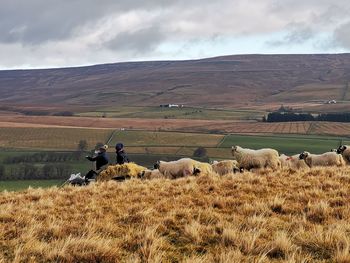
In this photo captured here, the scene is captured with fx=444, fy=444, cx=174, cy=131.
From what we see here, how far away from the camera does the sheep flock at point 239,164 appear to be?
2106 centimetres

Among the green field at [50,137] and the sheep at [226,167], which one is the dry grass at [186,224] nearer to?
the sheep at [226,167]

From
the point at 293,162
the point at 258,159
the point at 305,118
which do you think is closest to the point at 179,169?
the point at 258,159

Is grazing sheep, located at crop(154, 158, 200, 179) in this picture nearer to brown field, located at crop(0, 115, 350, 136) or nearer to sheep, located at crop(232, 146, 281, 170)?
sheep, located at crop(232, 146, 281, 170)

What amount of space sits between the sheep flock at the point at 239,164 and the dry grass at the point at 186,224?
669 cm

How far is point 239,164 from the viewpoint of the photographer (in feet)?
73.9

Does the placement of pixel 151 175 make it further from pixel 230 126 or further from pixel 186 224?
pixel 230 126

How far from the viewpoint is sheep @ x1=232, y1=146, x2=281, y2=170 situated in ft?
71.9

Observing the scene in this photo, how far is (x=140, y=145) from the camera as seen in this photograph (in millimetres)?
99500

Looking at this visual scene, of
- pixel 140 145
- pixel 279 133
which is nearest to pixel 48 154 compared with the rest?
pixel 140 145

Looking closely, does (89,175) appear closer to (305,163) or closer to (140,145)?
(305,163)

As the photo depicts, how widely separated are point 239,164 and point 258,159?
1033mm

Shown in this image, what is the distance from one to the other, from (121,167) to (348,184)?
11.1m

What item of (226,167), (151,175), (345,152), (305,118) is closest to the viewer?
(151,175)

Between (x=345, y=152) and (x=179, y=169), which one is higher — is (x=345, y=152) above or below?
above
